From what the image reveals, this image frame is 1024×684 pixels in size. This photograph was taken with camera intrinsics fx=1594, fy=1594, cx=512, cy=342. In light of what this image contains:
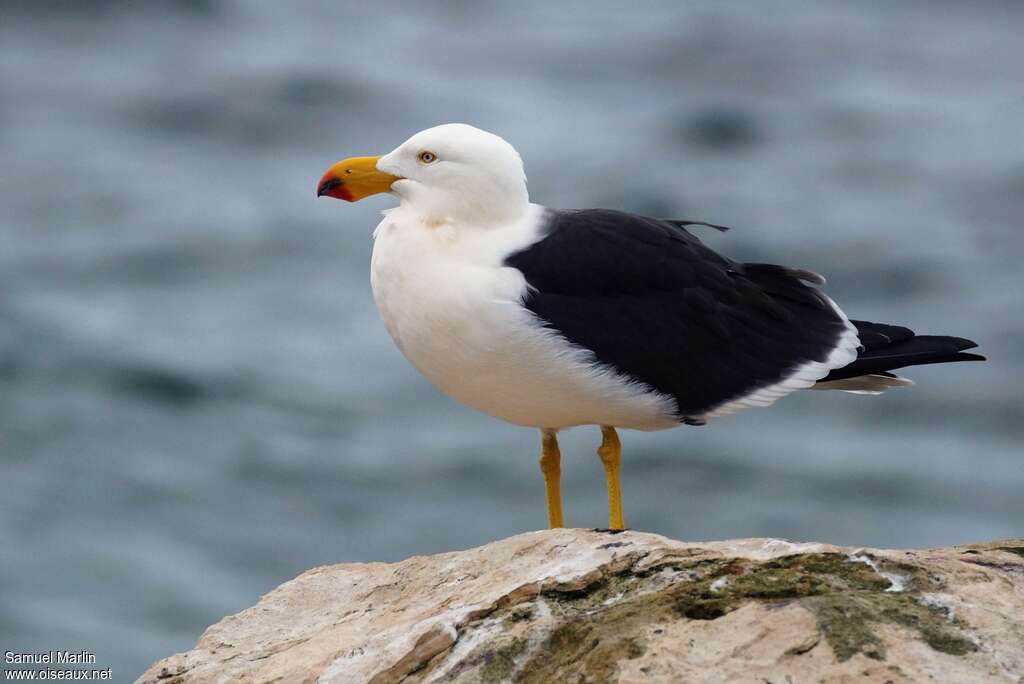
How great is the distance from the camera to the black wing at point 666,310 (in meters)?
7.90

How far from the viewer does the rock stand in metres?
5.31

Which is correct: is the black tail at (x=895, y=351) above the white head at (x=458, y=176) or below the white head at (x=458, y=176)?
below

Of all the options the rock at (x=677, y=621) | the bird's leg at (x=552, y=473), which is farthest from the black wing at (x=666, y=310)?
the rock at (x=677, y=621)

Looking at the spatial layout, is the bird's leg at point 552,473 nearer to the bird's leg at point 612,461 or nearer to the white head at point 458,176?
the bird's leg at point 612,461

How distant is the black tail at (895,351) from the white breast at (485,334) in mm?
1161

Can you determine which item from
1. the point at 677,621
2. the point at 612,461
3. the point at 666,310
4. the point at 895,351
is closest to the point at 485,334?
the point at 666,310

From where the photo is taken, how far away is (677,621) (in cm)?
556

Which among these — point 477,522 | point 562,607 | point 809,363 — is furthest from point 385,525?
point 562,607

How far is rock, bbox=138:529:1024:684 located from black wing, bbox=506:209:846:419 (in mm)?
1545

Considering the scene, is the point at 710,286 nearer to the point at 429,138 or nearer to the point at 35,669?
the point at 429,138

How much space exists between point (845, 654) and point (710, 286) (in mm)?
3399

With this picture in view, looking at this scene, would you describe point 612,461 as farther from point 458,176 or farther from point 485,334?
point 458,176

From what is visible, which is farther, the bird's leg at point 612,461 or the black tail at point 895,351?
the black tail at point 895,351

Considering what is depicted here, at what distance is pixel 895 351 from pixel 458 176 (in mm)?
2568
